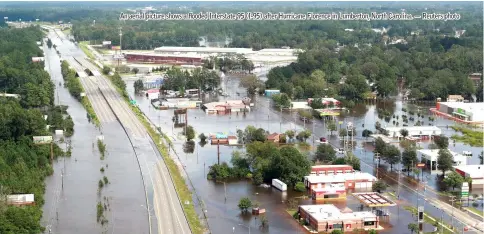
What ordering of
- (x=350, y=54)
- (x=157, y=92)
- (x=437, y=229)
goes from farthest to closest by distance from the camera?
(x=350, y=54) < (x=157, y=92) < (x=437, y=229)

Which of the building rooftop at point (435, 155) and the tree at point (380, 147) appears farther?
the tree at point (380, 147)

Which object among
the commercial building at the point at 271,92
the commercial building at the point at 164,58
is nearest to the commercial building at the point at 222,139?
the commercial building at the point at 271,92

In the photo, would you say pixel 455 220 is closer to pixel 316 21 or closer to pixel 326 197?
pixel 326 197

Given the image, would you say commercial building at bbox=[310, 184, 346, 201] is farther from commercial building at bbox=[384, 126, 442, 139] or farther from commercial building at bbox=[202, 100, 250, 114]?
commercial building at bbox=[202, 100, 250, 114]

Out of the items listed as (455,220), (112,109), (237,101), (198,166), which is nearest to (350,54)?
(237,101)

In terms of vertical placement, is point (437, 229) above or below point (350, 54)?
below

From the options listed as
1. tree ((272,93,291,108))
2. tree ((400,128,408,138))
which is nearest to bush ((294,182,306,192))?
tree ((400,128,408,138))

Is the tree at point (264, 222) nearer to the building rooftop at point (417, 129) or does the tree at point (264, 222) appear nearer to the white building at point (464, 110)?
the building rooftop at point (417, 129)
